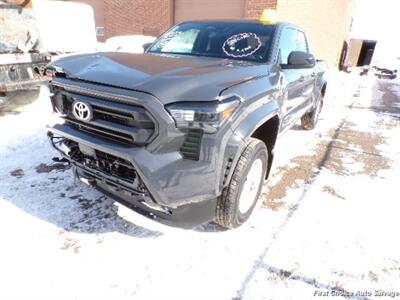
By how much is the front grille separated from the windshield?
1604mm

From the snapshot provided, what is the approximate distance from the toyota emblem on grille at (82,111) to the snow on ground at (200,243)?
1.90 ft

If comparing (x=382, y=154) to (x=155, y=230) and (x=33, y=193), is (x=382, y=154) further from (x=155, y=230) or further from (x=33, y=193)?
(x=33, y=193)

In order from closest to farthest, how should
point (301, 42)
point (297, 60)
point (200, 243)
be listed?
1. point (200, 243)
2. point (297, 60)
3. point (301, 42)

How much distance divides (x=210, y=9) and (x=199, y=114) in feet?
41.3

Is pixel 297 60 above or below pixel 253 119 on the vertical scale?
above

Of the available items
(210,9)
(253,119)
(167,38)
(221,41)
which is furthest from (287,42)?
(210,9)

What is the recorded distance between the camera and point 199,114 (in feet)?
7.41

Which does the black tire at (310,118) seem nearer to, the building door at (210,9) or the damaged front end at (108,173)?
the damaged front end at (108,173)

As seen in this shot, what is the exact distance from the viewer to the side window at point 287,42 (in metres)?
3.71

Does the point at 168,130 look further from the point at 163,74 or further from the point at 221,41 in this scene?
the point at 221,41

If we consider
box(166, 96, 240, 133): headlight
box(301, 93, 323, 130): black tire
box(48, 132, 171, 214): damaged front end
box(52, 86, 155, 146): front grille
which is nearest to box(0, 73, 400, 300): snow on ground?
box(48, 132, 171, 214): damaged front end

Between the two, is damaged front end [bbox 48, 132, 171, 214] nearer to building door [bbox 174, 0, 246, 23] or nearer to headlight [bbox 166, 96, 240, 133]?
headlight [bbox 166, 96, 240, 133]

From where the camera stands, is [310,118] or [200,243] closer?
[200,243]

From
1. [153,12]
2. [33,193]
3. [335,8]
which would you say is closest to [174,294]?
[33,193]
